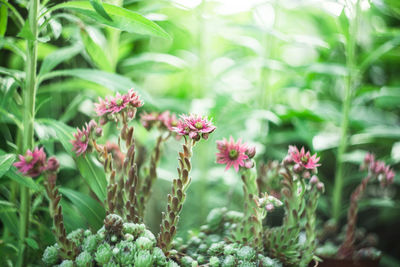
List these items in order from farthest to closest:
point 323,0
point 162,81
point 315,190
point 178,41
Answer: point 162,81 → point 178,41 → point 323,0 → point 315,190

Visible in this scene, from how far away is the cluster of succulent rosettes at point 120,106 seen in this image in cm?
61

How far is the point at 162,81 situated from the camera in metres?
1.84

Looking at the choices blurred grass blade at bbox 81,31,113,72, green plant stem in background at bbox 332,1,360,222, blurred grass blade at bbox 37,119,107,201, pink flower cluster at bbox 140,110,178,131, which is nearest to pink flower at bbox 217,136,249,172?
pink flower cluster at bbox 140,110,178,131

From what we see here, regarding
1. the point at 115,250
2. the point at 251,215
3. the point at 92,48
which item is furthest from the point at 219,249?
the point at 92,48

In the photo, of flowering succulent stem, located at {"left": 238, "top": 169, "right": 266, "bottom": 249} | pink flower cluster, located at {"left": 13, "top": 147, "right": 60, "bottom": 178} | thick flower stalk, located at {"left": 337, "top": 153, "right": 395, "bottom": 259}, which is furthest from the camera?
thick flower stalk, located at {"left": 337, "top": 153, "right": 395, "bottom": 259}

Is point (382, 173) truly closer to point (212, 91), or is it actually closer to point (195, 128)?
point (195, 128)

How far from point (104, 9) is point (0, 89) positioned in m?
0.36

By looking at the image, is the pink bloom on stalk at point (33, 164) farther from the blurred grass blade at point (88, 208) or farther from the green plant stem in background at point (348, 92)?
the green plant stem in background at point (348, 92)

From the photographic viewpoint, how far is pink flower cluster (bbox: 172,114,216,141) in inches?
22.8

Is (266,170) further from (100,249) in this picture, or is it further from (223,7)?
(223,7)

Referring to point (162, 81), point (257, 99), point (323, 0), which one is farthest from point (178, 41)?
point (323, 0)

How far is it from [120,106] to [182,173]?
0.16 m

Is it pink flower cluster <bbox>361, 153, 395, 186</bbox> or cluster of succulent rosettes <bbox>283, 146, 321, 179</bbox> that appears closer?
cluster of succulent rosettes <bbox>283, 146, 321, 179</bbox>

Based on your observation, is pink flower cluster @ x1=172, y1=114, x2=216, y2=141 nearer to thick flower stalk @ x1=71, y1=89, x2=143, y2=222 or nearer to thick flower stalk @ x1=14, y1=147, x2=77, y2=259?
thick flower stalk @ x1=71, y1=89, x2=143, y2=222
